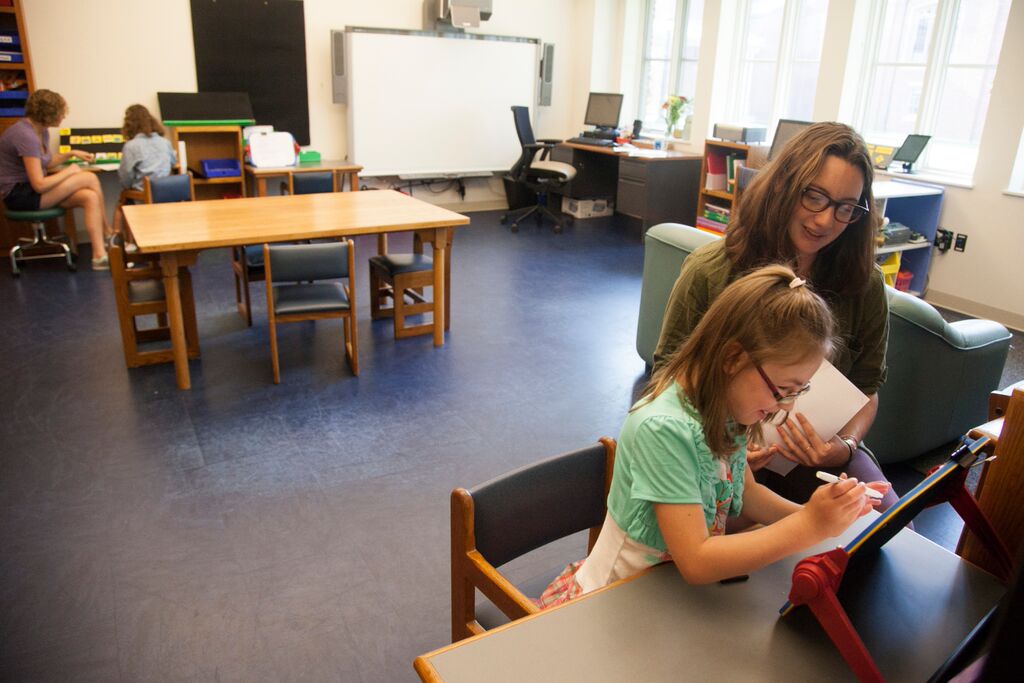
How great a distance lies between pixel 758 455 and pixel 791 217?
0.53m

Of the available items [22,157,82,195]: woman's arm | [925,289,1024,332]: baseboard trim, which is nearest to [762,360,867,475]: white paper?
[925,289,1024,332]: baseboard trim

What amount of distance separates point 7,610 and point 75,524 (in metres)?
Result: 0.43

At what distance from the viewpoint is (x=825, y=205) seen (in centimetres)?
158

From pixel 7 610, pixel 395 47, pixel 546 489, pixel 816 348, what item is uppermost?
pixel 395 47

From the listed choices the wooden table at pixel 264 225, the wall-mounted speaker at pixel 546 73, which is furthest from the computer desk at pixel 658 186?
the wooden table at pixel 264 225

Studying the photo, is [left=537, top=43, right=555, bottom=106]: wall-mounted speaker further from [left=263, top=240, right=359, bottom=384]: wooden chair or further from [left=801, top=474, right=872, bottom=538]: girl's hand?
[left=801, top=474, right=872, bottom=538]: girl's hand

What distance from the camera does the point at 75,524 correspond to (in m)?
2.53

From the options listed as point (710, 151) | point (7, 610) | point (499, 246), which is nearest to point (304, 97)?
point (499, 246)

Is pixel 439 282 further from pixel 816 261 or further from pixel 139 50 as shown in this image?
pixel 139 50

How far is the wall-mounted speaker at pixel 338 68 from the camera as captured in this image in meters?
6.76

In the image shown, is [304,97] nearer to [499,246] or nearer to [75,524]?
[499,246]

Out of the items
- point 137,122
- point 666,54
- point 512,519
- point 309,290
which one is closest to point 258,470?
point 309,290

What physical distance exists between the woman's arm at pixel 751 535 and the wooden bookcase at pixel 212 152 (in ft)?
19.3

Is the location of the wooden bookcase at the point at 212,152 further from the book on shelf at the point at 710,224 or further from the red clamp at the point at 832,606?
the red clamp at the point at 832,606
